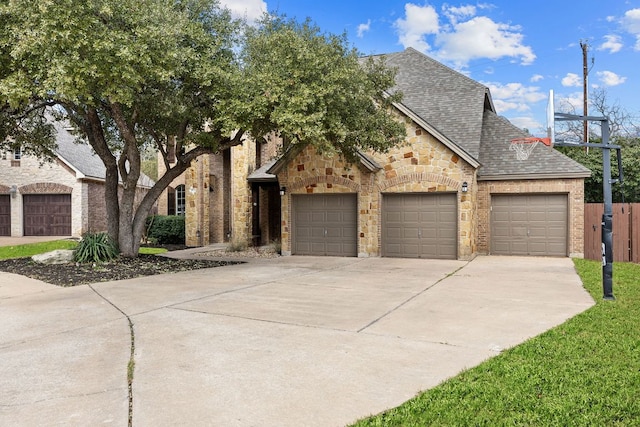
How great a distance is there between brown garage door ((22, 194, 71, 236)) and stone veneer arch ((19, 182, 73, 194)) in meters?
0.21

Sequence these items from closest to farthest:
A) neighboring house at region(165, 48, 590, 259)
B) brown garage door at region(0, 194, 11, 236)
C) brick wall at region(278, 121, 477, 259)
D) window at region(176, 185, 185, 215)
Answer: brick wall at region(278, 121, 477, 259), neighboring house at region(165, 48, 590, 259), brown garage door at region(0, 194, 11, 236), window at region(176, 185, 185, 215)

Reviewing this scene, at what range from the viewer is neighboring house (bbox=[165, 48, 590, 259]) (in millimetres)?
14562

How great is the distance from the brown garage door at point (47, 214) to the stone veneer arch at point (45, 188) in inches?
8.3

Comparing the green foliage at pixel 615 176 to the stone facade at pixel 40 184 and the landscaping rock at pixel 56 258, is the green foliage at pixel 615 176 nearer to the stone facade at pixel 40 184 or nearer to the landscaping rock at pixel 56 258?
the landscaping rock at pixel 56 258

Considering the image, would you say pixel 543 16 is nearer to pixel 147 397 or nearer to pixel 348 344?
pixel 348 344

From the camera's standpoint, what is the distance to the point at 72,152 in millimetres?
23828

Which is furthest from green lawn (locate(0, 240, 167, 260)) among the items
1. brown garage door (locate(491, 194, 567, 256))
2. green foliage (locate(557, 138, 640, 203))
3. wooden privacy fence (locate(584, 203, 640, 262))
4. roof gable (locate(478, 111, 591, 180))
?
green foliage (locate(557, 138, 640, 203))

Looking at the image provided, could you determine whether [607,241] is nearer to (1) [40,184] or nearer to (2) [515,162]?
(2) [515,162]

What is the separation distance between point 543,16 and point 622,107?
940cm

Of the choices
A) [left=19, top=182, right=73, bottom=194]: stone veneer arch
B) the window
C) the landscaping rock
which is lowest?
the landscaping rock

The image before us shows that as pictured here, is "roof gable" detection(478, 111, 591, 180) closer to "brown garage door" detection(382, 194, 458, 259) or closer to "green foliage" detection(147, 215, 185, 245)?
"brown garage door" detection(382, 194, 458, 259)

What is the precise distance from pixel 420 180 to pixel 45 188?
18.6m

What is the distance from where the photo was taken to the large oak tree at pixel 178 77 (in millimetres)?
8703

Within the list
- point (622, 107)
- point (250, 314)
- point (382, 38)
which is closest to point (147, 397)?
point (250, 314)
